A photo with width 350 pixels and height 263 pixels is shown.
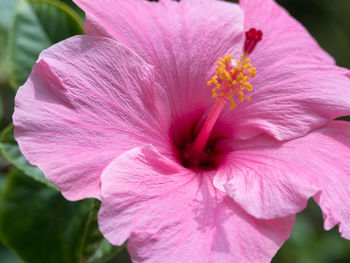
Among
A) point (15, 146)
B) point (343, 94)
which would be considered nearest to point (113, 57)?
point (15, 146)

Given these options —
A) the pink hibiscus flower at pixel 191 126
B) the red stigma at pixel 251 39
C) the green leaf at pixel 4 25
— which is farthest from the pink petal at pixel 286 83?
the green leaf at pixel 4 25

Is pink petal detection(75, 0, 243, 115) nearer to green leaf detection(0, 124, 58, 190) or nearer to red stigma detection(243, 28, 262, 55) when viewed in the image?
red stigma detection(243, 28, 262, 55)

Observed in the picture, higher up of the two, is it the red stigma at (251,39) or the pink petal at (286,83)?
the red stigma at (251,39)

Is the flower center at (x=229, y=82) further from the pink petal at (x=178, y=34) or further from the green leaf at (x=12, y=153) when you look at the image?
the green leaf at (x=12, y=153)

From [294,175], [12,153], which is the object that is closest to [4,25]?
[12,153]

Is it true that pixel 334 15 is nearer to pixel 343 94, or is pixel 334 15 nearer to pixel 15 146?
pixel 343 94

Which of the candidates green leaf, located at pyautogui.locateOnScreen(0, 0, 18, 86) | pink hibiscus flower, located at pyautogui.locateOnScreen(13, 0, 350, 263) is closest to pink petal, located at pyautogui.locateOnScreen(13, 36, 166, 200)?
pink hibiscus flower, located at pyautogui.locateOnScreen(13, 0, 350, 263)

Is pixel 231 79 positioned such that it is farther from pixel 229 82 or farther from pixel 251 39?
pixel 251 39

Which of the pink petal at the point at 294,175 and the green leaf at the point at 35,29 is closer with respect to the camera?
the pink petal at the point at 294,175
